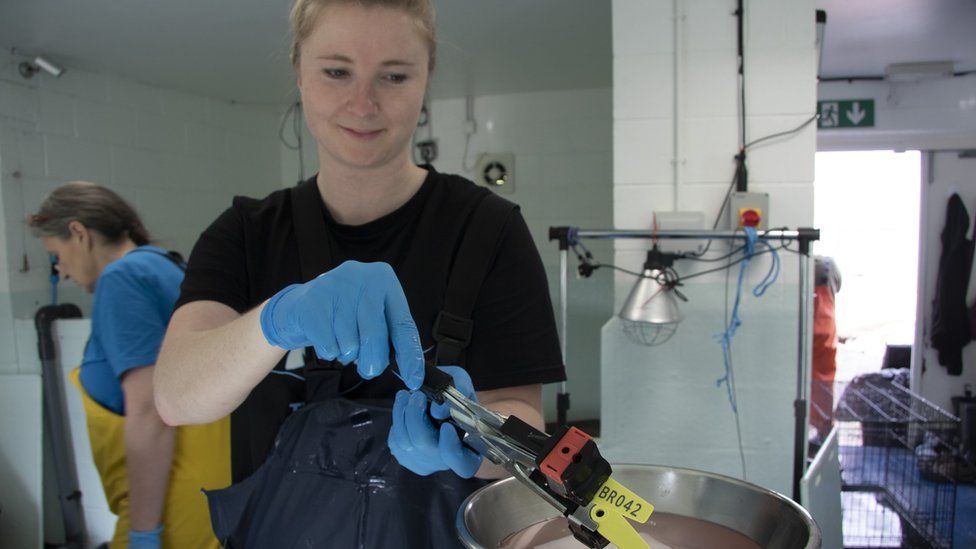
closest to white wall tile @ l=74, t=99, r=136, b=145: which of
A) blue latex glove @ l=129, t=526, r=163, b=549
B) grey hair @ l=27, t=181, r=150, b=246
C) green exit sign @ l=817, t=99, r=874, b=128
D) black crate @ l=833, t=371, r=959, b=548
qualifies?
grey hair @ l=27, t=181, r=150, b=246

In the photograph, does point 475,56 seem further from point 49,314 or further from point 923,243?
point 923,243

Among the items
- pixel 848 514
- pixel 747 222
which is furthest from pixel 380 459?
pixel 848 514

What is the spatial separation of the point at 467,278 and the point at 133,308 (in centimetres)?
110

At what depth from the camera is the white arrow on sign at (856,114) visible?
430 cm

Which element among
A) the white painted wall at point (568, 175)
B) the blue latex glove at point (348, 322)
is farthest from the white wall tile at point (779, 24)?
the blue latex glove at point (348, 322)

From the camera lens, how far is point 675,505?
836 mm

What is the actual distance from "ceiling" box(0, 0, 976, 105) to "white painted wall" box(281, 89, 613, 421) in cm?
13

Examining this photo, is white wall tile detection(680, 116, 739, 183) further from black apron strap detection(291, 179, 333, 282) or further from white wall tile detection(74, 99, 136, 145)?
white wall tile detection(74, 99, 136, 145)

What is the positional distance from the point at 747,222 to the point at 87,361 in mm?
2010

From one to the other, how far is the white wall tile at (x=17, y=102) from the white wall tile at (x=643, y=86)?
2523mm

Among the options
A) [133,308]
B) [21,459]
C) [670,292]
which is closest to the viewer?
[133,308]

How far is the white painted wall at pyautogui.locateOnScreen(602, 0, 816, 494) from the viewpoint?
→ 223 cm

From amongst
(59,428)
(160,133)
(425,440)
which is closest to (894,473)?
(425,440)

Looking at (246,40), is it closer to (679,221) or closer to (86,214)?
(86,214)
